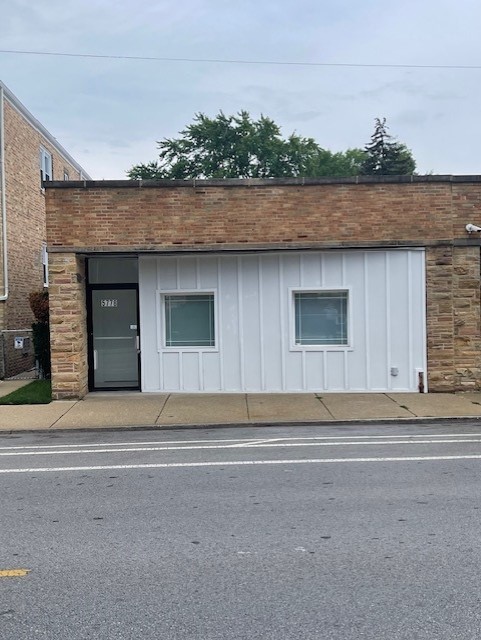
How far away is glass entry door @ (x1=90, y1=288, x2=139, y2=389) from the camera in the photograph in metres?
14.1

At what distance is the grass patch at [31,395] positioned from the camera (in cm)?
1262

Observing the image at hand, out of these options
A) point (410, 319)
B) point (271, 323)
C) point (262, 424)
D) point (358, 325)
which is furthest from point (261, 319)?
point (262, 424)

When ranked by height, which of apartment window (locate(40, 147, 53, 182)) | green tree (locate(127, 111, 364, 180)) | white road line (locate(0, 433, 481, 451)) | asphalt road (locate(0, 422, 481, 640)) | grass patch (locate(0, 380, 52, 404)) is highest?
green tree (locate(127, 111, 364, 180))

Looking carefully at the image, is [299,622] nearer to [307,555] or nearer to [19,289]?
Result: [307,555]

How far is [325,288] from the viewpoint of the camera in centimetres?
1338

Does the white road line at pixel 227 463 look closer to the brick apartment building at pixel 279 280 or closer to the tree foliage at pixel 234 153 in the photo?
the brick apartment building at pixel 279 280

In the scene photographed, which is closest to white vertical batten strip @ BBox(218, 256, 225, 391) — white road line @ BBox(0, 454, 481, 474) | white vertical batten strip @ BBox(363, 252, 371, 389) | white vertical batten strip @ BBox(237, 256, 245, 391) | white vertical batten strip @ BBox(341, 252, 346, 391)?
white vertical batten strip @ BBox(237, 256, 245, 391)

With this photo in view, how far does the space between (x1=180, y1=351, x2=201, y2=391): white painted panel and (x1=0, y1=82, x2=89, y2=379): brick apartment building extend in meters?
5.34

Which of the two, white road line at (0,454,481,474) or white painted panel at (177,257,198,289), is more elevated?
white painted panel at (177,257,198,289)

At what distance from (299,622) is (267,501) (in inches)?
93.7

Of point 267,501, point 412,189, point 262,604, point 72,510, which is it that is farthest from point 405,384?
point 262,604

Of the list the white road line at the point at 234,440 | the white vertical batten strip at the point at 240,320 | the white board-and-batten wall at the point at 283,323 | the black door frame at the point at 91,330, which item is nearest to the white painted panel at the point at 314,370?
the white board-and-batten wall at the point at 283,323

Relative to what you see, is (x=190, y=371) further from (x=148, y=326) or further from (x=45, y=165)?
(x=45, y=165)

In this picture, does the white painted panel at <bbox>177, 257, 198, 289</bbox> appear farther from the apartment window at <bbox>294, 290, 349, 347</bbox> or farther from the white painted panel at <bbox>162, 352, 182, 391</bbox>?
the apartment window at <bbox>294, 290, 349, 347</bbox>
